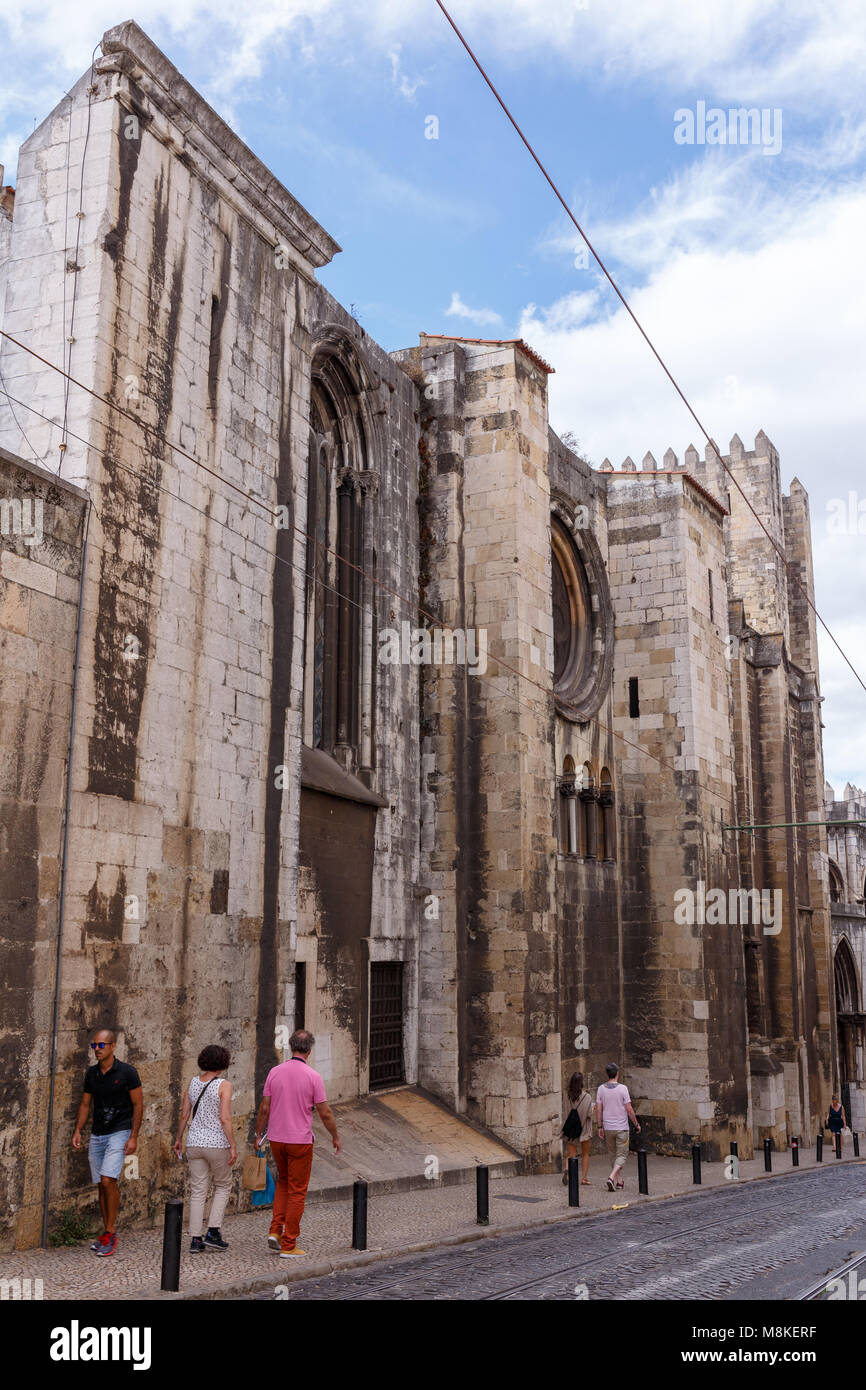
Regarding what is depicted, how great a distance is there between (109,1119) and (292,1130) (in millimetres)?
1304

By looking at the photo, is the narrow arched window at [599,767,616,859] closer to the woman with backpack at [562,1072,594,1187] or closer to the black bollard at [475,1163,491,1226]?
the woman with backpack at [562,1072,594,1187]

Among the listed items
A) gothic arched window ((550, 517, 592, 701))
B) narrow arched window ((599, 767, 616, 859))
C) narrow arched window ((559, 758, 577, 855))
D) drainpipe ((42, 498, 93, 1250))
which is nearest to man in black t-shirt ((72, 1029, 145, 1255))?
drainpipe ((42, 498, 93, 1250))

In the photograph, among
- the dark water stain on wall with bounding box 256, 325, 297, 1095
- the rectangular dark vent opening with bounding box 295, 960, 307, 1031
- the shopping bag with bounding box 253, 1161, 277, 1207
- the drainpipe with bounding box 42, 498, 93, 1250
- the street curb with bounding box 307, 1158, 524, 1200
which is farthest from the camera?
the rectangular dark vent opening with bounding box 295, 960, 307, 1031

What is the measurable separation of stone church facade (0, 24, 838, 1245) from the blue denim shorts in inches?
15.3

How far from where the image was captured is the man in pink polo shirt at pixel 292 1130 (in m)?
8.01

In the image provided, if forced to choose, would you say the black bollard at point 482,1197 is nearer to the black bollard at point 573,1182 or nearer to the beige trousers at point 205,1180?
the black bollard at point 573,1182

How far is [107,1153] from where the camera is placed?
8.12 metres

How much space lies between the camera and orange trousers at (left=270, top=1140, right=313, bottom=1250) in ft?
26.4

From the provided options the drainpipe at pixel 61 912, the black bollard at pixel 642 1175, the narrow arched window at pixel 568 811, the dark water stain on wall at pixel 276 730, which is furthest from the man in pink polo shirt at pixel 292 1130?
the narrow arched window at pixel 568 811

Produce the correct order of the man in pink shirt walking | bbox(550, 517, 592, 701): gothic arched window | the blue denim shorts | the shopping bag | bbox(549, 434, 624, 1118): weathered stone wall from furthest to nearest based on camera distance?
bbox(550, 517, 592, 701): gothic arched window
bbox(549, 434, 624, 1118): weathered stone wall
the man in pink shirt walking
the shopping bag
the blue denim shorts

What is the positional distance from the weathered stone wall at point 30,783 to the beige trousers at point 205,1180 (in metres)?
1.10

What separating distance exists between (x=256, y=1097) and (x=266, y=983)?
1045 mm

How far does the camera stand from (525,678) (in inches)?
665
